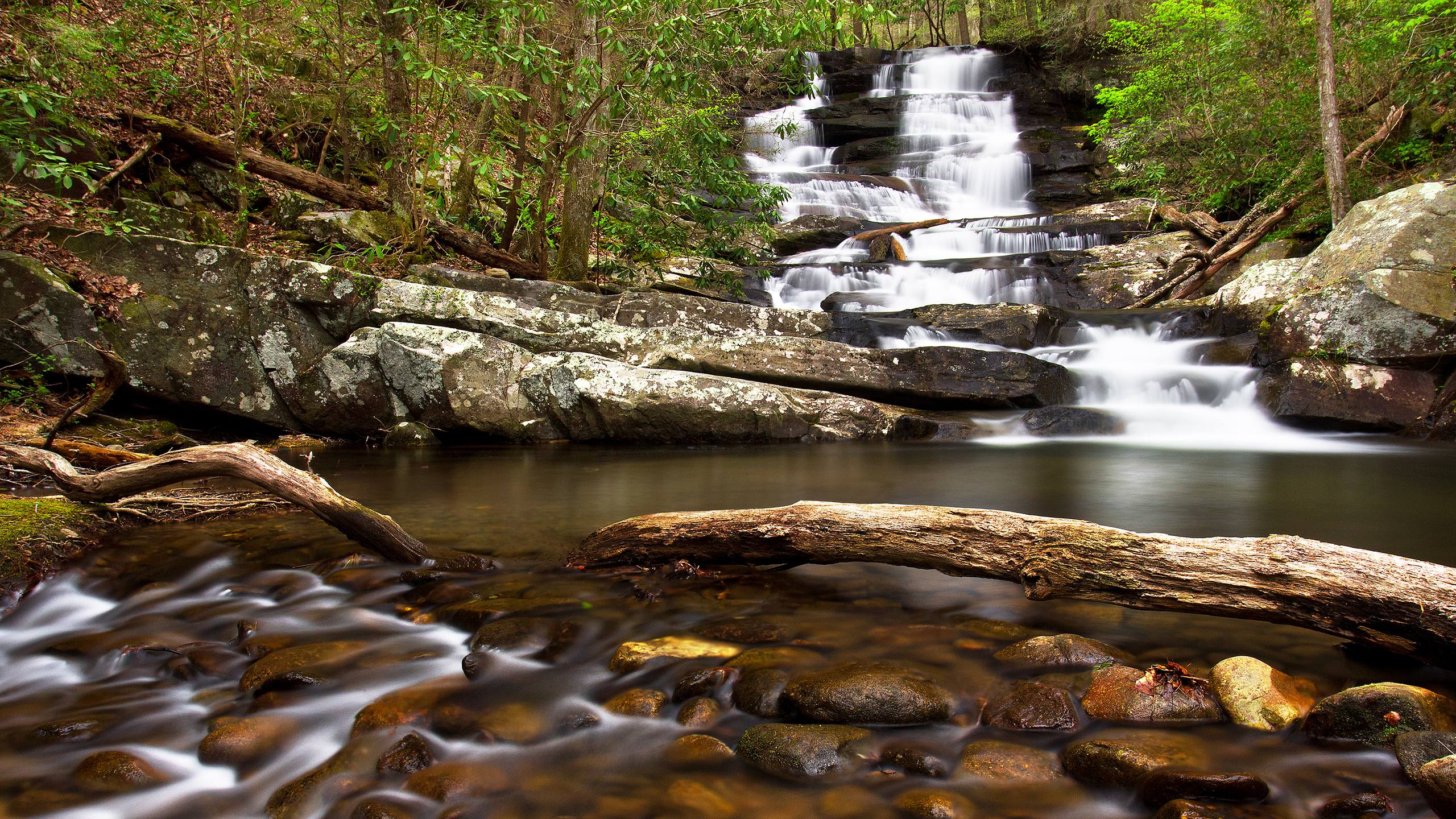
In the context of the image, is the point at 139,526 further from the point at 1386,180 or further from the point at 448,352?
the point at 1386,180

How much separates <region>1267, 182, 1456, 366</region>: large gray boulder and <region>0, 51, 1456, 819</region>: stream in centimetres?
276

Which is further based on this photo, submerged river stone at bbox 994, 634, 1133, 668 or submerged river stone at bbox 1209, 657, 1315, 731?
submerged river stone at bbox 994, 634, 1133, 668

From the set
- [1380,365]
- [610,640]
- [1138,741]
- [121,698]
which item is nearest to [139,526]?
[121,698]

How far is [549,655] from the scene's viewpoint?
2.95 m

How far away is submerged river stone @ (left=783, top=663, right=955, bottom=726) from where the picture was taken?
237 centimetres

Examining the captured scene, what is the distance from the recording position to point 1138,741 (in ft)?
7.13

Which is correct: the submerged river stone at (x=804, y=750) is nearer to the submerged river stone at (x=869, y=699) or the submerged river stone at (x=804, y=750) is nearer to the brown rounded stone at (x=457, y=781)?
the submerged river stone at (x=869, y=699)

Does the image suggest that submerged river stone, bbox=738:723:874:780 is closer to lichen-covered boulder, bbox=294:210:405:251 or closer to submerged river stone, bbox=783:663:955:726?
submerged river stone, bbox=783:663:955:726

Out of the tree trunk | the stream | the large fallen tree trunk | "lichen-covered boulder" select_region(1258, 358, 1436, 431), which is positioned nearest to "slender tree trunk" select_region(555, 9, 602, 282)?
the tree trunk

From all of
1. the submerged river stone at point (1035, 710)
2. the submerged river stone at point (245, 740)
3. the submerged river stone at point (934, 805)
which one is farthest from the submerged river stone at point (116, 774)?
the submerged river stone at point (1035, 710)

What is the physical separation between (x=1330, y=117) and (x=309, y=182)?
15.3m

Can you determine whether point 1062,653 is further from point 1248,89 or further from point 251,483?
point 1248,89

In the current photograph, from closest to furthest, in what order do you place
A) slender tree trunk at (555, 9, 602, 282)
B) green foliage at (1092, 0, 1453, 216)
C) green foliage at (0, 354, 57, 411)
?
green foliage at (0, 354, 57, 411) < slender tree trunk at (555, 9, 602, 282) < green foliage at (1092, 0, 1453, 216)

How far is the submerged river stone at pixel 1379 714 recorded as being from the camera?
6.91 ft
